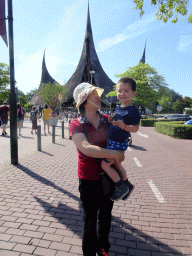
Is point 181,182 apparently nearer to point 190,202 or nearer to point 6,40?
point 190,202

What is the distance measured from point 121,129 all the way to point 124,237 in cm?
163

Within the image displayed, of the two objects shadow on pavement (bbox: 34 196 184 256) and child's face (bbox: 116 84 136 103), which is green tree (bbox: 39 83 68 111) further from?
child's face (bbox: 116 84 136 103)

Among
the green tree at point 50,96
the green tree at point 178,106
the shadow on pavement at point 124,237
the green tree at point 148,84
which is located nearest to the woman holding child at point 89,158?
the shadow on pavement at point 124,237

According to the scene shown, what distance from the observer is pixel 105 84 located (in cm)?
6544

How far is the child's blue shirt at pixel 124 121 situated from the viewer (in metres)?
1.87

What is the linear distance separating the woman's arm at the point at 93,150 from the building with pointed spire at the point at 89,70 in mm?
62243

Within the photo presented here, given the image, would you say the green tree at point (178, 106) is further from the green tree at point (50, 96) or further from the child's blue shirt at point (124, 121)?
the child's blue shirt at point (124, 121)

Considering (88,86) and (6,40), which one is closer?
(88,86)

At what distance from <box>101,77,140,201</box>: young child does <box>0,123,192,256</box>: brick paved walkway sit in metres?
0.94

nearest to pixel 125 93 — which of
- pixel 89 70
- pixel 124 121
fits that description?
pixel 124 121

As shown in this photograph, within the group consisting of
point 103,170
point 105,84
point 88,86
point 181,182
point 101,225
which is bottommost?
point 181,182

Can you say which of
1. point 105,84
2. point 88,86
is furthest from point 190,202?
point 105,84

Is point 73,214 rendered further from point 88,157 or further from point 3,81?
point 3,81

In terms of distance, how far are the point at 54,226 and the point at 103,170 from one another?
148 centimetres
